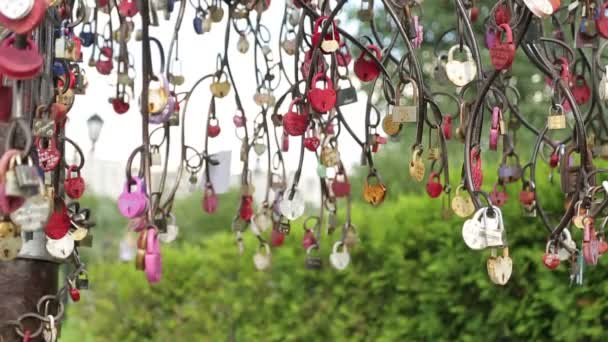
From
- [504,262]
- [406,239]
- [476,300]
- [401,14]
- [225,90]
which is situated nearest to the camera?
[504,262]

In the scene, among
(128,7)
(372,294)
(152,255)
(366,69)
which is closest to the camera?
(152,255)

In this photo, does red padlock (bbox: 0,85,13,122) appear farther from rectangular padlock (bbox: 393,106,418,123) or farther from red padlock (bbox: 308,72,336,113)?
rectangular padlock (bbox: 393,106,418,123)

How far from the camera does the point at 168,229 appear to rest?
2.04 metres

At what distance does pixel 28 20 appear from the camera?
2.72ft

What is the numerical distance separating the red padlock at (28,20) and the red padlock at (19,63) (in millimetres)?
28

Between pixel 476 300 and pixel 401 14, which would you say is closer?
pixel 401 14

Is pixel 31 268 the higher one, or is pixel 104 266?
pixel 31 268

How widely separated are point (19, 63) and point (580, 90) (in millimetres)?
1479

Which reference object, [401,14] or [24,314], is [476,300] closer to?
[401,14]

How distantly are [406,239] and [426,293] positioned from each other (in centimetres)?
23

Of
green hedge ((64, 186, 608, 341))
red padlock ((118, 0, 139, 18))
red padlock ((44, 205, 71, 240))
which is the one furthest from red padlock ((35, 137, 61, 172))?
green hedge ((64, 186, 608, 341))

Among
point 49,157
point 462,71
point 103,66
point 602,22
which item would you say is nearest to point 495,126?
point 462,71

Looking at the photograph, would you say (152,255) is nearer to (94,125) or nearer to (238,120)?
(238,120)

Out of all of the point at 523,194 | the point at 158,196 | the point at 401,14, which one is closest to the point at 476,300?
the point at 523,194
